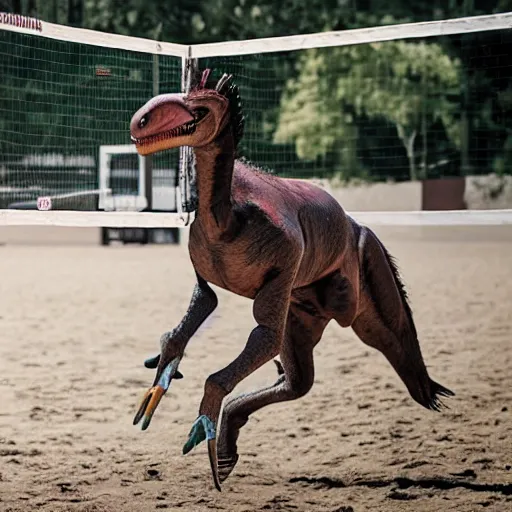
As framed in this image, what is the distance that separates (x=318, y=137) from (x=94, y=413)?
18.3 ft

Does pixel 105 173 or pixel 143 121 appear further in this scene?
pixel 105 173

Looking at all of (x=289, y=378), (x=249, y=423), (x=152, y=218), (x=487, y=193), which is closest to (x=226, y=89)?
(x=289, y=378)

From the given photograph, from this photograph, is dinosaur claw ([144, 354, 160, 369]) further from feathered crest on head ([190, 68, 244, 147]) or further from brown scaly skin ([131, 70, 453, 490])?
feathered crest on head ([190, 68, 244, 147])

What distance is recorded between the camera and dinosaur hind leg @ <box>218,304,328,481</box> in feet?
11.1

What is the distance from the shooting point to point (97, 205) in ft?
15.0

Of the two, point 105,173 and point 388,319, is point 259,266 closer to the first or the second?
point 388,319

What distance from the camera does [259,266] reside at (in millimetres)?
2836

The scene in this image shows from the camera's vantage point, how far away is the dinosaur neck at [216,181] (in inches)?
109

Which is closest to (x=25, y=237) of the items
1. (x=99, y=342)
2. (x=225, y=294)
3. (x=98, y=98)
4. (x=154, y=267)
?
(x=154, y=267)

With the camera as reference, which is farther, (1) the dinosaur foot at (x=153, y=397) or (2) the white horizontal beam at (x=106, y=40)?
(2) the white horizontal beam at (x=106, y=40)

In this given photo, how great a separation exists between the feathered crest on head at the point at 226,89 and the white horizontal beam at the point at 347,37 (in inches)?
47.8

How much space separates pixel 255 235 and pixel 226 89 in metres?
0.41

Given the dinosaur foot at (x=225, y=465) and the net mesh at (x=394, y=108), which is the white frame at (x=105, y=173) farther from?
the net mesh at (x=394, y=108)

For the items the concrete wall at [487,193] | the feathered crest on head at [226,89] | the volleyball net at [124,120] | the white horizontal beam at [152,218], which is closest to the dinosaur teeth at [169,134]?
the feathered crest on head at [226,89]
